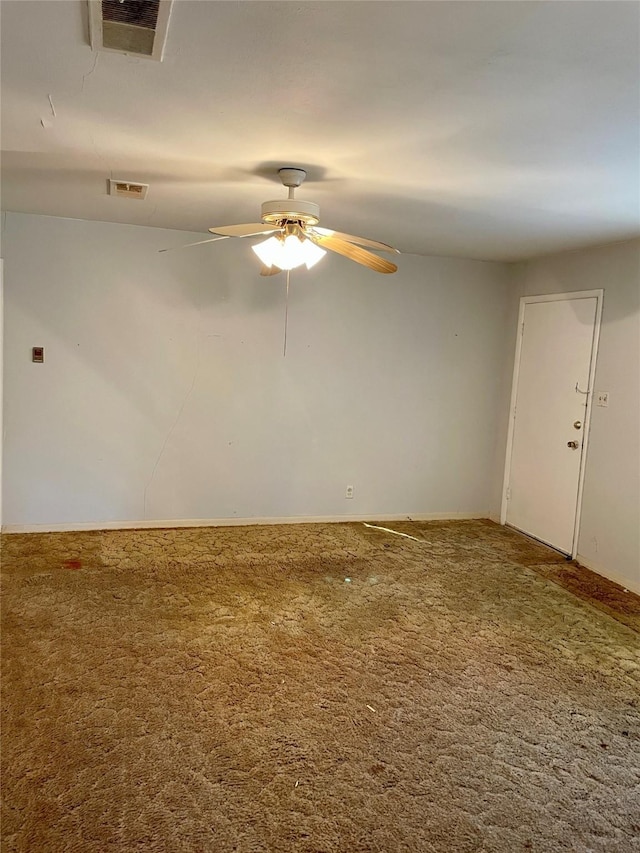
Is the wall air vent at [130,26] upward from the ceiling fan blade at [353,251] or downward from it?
upward

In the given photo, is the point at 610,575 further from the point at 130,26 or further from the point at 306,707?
the point at 130,26

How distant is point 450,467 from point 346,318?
165 centimetres

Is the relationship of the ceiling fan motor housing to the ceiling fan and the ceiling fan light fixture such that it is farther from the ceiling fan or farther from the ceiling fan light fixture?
the ceiling fan light fixture

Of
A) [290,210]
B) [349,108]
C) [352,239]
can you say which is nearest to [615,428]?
[352,239]

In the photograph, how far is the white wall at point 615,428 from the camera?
388 centimetres

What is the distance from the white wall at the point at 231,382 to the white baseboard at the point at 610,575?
121cm

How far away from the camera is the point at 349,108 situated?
199 centimetres

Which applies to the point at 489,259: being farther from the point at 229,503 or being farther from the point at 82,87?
the point at 82,87

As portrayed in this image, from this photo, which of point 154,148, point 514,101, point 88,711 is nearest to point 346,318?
point 154,148

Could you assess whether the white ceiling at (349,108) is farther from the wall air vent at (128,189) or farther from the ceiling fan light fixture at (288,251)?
the ceiling fan light fixture at (288,251)

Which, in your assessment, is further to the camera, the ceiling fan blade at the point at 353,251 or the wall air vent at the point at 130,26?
the ceiling fan blade at the point at 353,251

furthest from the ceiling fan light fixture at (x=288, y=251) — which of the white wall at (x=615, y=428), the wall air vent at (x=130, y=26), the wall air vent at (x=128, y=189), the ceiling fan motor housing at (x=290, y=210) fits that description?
the white wall at (x=615, y=428)

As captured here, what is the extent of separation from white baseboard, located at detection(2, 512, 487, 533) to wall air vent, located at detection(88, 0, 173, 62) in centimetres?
351

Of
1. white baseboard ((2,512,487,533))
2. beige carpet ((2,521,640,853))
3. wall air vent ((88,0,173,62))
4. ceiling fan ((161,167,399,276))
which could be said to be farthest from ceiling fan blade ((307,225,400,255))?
white baseboard ((2,512,487,533))
